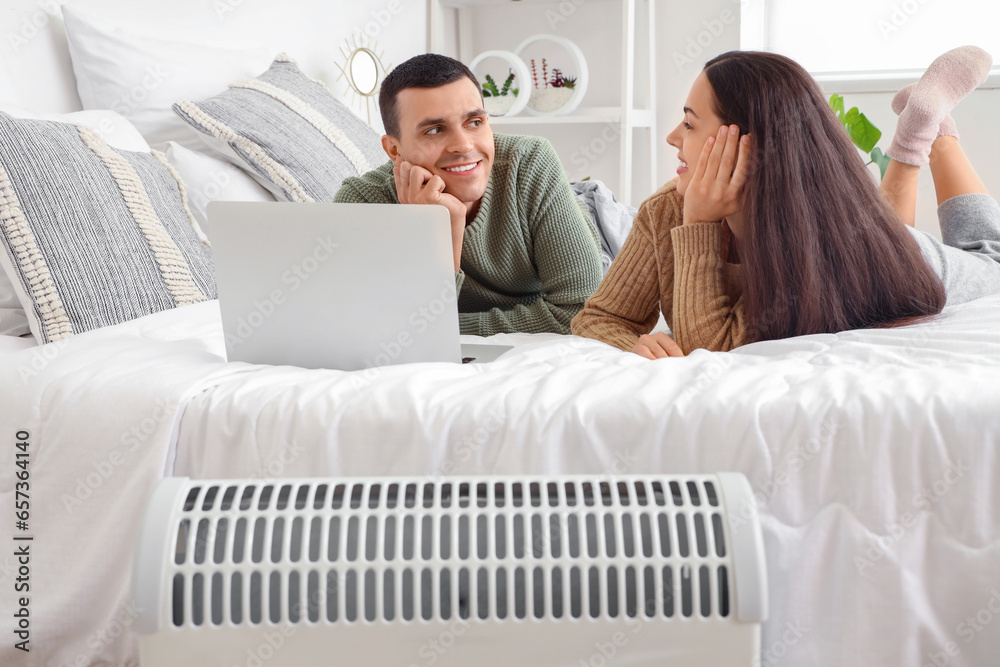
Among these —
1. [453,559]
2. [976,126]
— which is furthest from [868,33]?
[453,559]

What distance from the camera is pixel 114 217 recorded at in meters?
1.23

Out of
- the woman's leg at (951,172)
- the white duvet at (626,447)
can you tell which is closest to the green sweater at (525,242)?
the white duvet at (626,447)

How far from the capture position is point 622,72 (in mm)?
2920

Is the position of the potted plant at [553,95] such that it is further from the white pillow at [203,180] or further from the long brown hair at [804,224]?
the long brown hair at [804,224]

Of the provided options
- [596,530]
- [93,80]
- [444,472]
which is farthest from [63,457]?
[93,80]

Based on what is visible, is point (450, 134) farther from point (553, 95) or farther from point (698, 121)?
point (553, 95)

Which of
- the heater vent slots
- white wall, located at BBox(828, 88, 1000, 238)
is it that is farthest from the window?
the heater vent slots

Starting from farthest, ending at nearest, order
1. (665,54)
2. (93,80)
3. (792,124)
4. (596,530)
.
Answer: (665,54)
(93,80)
(792,124)
(596,530)

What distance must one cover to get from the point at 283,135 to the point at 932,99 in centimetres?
132

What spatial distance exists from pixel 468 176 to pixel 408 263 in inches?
22.1

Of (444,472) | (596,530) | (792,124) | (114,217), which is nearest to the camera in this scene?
(596,530)

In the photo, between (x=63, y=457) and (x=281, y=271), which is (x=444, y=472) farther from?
(x=63, y=457)

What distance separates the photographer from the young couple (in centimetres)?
113

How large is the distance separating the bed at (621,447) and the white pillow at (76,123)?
278mm
